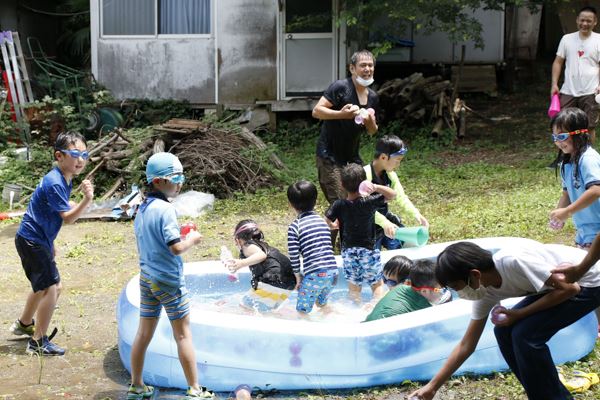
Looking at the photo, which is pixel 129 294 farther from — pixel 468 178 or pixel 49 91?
pixel 49 91

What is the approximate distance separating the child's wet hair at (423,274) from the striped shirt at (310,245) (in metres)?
0.68

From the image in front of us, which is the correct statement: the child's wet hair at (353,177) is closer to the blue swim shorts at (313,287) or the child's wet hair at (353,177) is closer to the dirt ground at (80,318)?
the blue swim shorts at (313,287)

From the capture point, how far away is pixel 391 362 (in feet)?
18.2

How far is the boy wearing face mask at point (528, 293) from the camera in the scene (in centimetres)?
424

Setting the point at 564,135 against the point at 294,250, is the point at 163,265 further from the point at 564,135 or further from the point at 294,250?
the point at 564,135

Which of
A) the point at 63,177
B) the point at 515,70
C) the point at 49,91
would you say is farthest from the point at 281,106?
the point at 63,177

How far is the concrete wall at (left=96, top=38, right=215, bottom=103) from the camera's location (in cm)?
1662

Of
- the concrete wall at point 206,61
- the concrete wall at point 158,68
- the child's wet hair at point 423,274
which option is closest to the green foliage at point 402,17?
the concrete wall at point 206,61

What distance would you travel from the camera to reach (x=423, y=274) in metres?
6.03

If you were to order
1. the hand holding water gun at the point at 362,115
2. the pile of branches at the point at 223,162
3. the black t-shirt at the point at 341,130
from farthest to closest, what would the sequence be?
the pile of branches at the point at 223,162, the black t-shirt at the point at 341,130, the hand holding water gun at the point at 362,115

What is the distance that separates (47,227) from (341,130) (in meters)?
2.97

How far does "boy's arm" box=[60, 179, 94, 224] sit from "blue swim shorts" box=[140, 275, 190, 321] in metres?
0.88

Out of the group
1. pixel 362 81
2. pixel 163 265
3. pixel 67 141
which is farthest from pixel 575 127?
pixel 67 141

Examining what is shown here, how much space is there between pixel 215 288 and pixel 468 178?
19.6ft
